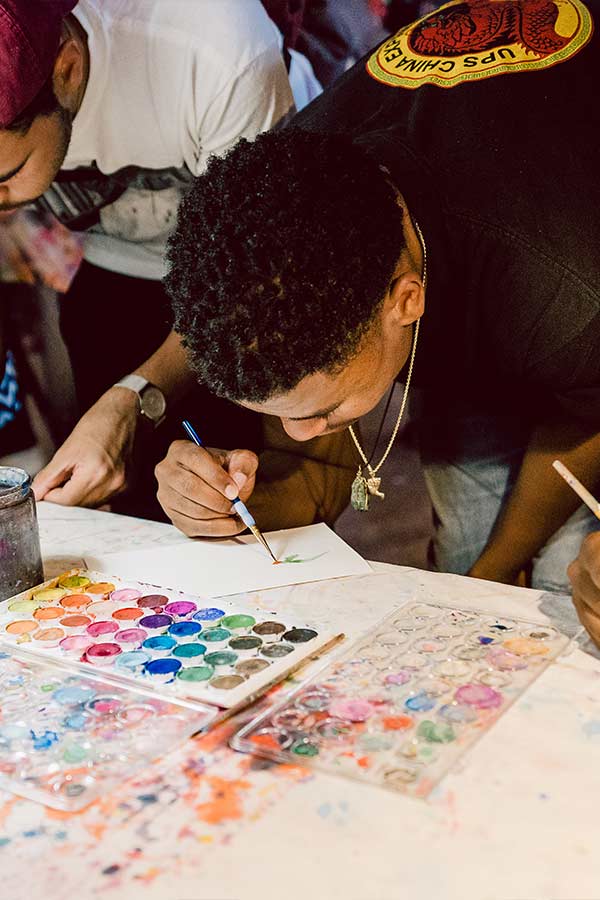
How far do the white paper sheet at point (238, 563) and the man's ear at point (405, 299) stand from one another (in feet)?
1.07

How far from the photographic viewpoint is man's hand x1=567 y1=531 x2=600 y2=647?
972 mm

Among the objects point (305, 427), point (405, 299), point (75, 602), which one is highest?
point (405, 299)

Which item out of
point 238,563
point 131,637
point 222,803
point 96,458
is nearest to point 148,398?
point 96,458

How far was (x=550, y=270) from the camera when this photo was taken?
1.16 metres

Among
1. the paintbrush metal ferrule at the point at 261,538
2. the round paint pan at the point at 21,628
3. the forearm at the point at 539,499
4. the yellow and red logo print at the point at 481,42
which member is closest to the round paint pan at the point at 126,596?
the round paint pan at the point at 21,628

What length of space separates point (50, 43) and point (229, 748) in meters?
1.38

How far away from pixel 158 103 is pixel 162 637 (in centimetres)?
114

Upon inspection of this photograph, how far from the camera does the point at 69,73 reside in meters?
1.77

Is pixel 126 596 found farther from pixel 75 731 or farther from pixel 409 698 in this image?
pixel 409 698

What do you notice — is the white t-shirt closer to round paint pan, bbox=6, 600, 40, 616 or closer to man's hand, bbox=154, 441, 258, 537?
man's hand, bbox=154, 441, 258, 537

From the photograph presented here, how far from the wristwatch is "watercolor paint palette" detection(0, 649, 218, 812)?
949mm

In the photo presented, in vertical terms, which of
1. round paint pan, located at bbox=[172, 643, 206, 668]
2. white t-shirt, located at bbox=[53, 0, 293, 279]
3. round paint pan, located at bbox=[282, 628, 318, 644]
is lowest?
round paint pan, located at bbox=[282, 628, 318, 644]

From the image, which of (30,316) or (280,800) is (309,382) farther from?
(30,316)

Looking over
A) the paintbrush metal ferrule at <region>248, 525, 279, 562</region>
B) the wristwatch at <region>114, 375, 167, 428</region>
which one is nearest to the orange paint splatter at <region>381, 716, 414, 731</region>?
the paintbrush metal ferrule at <region>248, 525, 279, 562</region>
